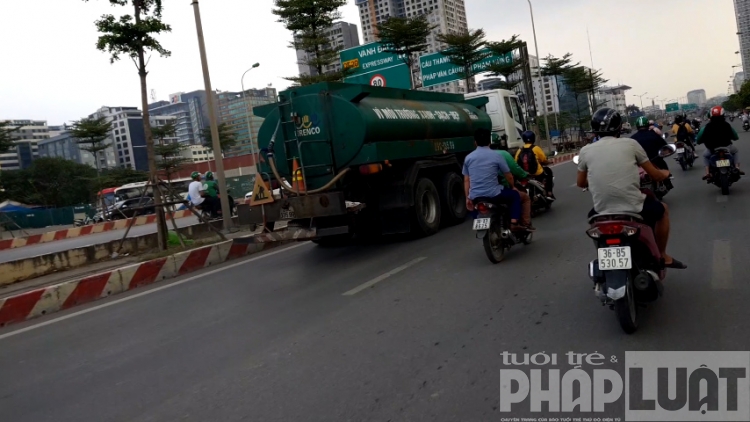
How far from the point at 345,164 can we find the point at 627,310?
5799 millimetres

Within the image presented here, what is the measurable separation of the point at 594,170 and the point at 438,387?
6.96ft

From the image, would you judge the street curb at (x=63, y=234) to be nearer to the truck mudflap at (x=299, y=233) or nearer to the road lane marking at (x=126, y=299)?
the road lane marking at (x=126, y=299)

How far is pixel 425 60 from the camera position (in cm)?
2970

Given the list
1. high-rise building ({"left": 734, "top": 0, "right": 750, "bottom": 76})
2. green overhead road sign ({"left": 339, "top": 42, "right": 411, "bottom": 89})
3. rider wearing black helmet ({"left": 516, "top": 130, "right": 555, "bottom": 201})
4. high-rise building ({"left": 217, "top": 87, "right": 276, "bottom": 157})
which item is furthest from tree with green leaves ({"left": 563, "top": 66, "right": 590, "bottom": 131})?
high-rise building ({"left": 734, "top": 0, "right": 750, "bottom": 76})

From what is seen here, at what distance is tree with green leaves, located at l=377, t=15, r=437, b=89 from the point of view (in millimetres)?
27484

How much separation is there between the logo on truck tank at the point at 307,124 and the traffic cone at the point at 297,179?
1.59 ft

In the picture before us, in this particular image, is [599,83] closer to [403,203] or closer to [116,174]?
[116,174]

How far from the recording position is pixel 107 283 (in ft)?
29.1

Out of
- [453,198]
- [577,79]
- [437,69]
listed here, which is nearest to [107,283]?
[453,198]

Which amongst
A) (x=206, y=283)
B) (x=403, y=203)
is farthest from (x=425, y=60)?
(x=206, y=283)

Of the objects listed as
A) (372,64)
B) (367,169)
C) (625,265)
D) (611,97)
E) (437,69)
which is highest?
(611,97)

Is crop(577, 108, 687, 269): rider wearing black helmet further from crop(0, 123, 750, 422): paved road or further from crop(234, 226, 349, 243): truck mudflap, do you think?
crop(234, 226, 349, 243): truck mudflap

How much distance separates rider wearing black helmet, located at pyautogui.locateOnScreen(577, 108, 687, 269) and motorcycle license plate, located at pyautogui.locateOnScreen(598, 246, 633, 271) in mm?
410

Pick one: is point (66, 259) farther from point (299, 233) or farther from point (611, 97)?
point (611, 97)
